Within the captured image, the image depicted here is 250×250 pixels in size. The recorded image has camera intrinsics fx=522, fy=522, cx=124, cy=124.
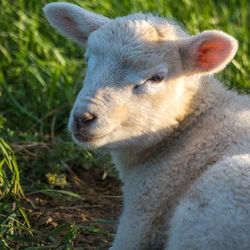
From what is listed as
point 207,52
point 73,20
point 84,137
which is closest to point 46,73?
point 73,20

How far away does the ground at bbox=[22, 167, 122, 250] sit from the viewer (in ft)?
14.7

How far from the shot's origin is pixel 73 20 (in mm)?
4652

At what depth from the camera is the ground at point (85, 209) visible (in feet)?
14.7

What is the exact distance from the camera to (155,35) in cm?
401

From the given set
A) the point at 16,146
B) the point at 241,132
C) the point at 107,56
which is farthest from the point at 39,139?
the point at 241,132

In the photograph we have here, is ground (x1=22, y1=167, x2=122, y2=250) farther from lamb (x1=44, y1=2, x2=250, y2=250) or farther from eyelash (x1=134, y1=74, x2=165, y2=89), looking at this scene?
eyelash (x1=134, y1=74, x2=165, y2=89)

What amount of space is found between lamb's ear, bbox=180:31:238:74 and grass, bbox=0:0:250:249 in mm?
1070

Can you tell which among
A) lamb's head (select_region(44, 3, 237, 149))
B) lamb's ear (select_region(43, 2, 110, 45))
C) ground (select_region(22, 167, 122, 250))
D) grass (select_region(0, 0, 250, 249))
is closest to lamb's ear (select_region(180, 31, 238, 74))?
lamb's head (select_region(44, 3, 237, 149))

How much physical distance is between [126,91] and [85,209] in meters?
1.55

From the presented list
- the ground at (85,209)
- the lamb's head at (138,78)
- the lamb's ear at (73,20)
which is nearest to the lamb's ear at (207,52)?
the lamb's head at (138,78)

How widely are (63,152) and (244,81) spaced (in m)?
2.25

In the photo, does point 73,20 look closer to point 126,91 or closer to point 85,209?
point 126,91

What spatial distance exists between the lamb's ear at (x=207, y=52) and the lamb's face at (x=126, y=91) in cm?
10

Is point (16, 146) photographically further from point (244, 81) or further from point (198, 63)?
point (244, 81)
